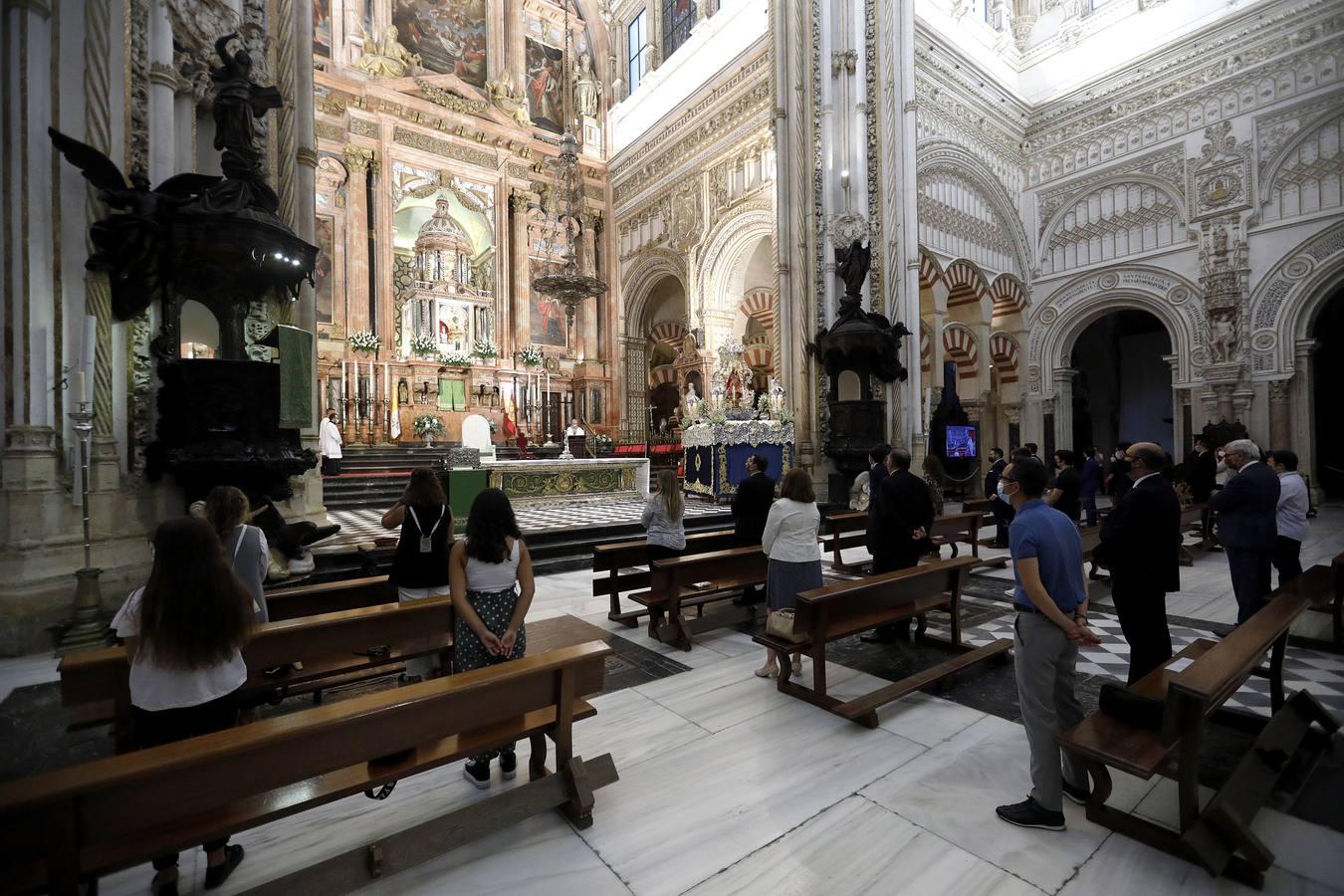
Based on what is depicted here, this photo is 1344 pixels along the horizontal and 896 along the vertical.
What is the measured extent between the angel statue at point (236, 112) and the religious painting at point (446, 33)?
13536mm

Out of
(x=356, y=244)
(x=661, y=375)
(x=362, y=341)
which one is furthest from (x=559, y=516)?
(x=661, y=375)

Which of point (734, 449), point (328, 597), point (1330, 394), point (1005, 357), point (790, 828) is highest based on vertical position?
point (1005, 357)

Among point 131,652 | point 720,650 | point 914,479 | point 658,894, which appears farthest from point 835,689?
point 131,652

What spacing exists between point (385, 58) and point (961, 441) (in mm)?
16962

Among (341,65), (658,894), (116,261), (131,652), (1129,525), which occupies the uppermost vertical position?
(341,65)

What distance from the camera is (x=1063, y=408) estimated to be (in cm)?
1520

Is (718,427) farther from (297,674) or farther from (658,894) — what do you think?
(658,894)

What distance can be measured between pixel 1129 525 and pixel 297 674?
410cm

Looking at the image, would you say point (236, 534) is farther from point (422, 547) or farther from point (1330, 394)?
point (1330, 394)

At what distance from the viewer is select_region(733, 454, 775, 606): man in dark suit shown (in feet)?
15.6

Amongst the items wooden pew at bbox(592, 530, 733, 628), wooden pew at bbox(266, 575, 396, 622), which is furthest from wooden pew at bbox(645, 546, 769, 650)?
wooden pew at bbox(266, 575, 396, 622)

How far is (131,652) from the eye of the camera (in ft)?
7.41

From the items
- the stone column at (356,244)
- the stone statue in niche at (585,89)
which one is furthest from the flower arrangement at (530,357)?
the stone statue in niche at (585,89)

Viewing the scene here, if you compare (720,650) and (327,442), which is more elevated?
(327,442)
